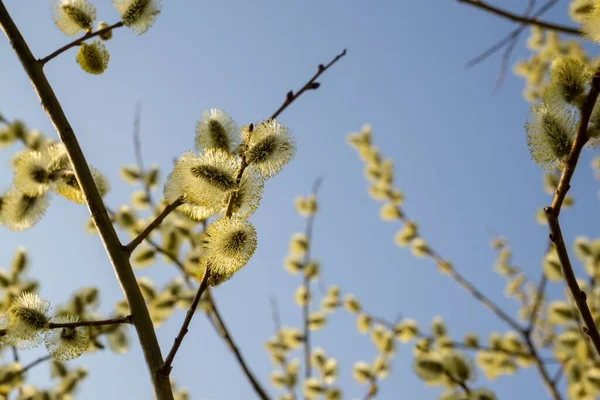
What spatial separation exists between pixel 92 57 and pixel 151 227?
665mm

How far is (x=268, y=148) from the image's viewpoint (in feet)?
4.84

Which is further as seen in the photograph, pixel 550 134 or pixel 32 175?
pixel 32 175

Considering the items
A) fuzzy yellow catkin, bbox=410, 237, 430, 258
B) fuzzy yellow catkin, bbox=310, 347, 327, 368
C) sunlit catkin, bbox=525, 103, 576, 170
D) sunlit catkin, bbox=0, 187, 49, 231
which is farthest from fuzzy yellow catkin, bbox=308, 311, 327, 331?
sunlit catkin, bbox=525, 103, 576, 170

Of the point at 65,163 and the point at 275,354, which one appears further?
the point at 275,354

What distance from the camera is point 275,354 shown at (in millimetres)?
4176

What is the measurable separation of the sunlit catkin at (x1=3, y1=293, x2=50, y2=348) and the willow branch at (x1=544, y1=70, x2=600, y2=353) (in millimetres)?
1243

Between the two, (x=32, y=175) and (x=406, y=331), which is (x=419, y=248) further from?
(x=32, y=175)

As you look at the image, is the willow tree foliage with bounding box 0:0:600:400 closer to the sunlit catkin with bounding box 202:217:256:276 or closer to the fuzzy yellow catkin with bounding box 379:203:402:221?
the sunlit catkin with bounding box 202:217:256:276

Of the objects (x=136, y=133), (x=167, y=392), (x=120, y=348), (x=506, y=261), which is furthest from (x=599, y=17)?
(x=506, y=261)

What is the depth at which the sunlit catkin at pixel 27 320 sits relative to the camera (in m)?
1.37

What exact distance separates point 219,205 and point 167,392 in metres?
0.49

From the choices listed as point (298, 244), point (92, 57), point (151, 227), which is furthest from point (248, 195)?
point (298, 244)

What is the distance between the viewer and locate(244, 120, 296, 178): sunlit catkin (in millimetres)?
1459

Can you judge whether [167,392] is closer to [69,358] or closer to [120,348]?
[69,358]
